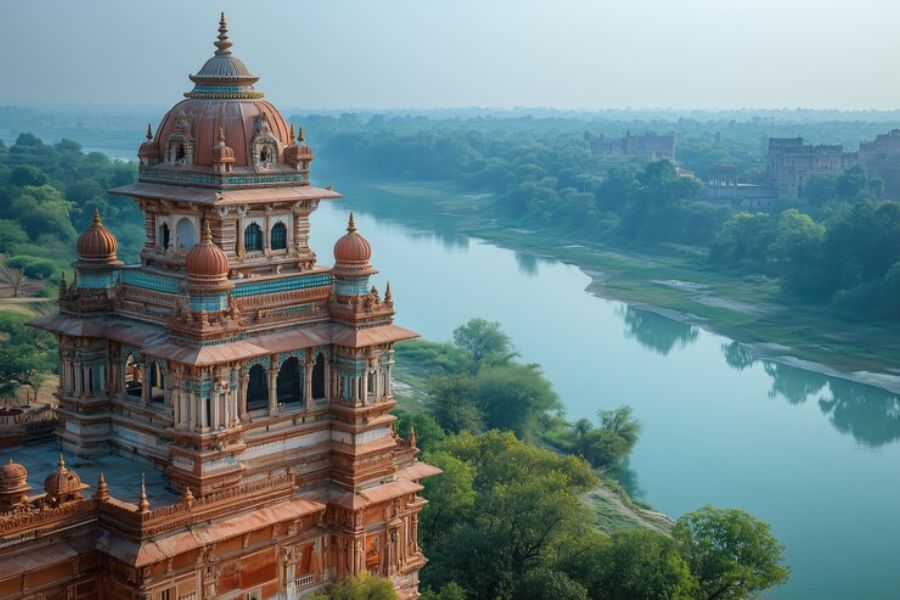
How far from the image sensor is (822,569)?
25500 millimetres

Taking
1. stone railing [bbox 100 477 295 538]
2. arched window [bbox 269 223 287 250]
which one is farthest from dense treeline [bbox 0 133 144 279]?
stone railing [bbox 100 477 295 538]

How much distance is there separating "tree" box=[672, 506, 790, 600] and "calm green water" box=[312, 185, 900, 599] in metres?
5.21

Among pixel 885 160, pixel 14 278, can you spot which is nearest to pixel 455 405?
pixel 14 278

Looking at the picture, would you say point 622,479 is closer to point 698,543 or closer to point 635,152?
point 698,543

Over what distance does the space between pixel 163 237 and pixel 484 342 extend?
2353cm

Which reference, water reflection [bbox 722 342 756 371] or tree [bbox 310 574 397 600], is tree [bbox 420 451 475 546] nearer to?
tree [bbox 310 574 397 600]

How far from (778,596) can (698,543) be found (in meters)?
Result: 5.37

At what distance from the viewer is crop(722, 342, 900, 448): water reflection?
36.5 metres

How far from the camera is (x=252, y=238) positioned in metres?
16.4

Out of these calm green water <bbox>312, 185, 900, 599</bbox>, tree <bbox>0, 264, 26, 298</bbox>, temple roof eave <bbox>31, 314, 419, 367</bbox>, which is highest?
temple roof eave <bbox>31, 314, 419, 367</bbox>

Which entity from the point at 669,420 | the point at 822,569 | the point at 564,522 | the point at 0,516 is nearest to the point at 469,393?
the point at 669,420

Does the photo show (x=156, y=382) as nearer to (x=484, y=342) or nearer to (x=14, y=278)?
(x=484, y=342)

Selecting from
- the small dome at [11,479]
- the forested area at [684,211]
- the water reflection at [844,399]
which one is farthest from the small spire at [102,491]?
the forested area at [684,211]

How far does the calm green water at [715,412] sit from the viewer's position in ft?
91.0
